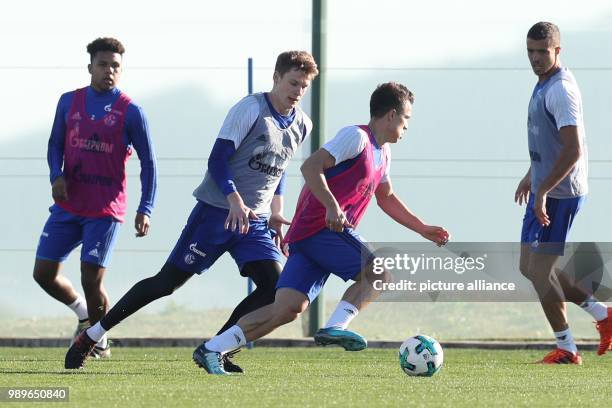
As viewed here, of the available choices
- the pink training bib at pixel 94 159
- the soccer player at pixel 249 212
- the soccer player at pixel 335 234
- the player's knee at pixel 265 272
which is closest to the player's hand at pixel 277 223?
the soccer player at pixel 249 212

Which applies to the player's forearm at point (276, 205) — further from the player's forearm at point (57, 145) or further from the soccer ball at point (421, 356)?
the player's forearm at point (57, 145)

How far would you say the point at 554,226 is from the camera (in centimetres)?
920

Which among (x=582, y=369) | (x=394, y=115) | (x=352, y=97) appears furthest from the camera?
(x=352, y=97)

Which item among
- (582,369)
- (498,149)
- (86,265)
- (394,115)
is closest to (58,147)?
(86,265)

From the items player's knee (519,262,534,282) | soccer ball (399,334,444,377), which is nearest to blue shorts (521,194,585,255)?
player's knee (519,262,534,282)

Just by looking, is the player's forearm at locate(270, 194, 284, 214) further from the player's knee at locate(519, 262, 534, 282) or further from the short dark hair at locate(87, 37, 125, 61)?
Answer: the player's knee at locate(519, 262, 534, 282)

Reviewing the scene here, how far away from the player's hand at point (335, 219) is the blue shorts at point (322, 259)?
0.30 m

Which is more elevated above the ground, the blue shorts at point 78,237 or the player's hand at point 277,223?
the player's hand at point 277,223

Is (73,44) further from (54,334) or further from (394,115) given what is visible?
(394,115)

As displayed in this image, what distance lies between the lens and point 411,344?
7.90 m

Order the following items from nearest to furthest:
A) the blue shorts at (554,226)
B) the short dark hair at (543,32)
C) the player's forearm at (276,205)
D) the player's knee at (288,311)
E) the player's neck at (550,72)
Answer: the player's knee at (288,311)
the player's forearm at (276,205)
the short dark hair at (543,32)
the player's neck at (550,72)
the blue shorts at (554,226)

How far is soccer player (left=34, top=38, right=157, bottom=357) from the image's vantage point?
916 centimetres

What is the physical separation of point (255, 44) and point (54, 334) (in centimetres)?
314

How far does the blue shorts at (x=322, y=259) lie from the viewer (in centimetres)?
755
